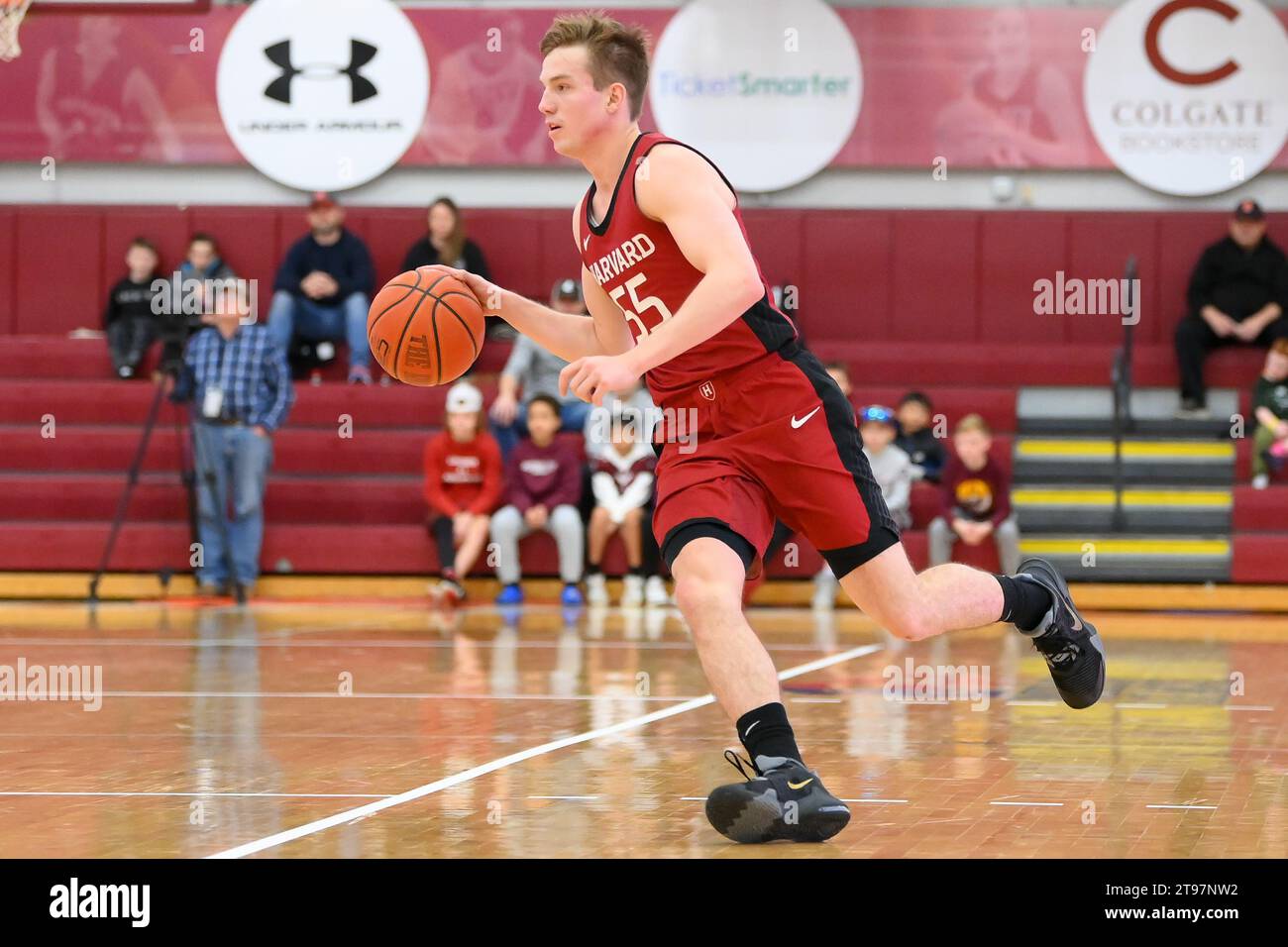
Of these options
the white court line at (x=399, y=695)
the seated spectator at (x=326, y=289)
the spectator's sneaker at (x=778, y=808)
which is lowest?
the white court line at (x=399, y=695)

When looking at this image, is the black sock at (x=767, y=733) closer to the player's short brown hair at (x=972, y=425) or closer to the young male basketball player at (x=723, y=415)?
the young male basketball player at (x=723, y=415)

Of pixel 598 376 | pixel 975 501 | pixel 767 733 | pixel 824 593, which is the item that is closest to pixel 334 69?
pixel 824 593

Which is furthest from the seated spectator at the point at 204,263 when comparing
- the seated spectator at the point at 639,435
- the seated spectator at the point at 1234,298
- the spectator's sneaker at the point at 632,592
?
the seated spectator at the point at 1234,298

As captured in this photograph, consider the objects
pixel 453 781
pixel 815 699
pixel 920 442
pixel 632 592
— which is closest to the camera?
pixel 453 781

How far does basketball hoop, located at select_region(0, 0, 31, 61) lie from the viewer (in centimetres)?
1102

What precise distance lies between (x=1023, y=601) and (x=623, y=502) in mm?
7438

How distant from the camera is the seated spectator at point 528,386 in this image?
43.4 feet

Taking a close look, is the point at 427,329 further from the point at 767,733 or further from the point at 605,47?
the point at 767,733

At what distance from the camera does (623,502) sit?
41.7ft

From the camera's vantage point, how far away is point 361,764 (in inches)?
229

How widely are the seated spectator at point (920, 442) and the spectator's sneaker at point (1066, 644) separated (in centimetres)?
746
